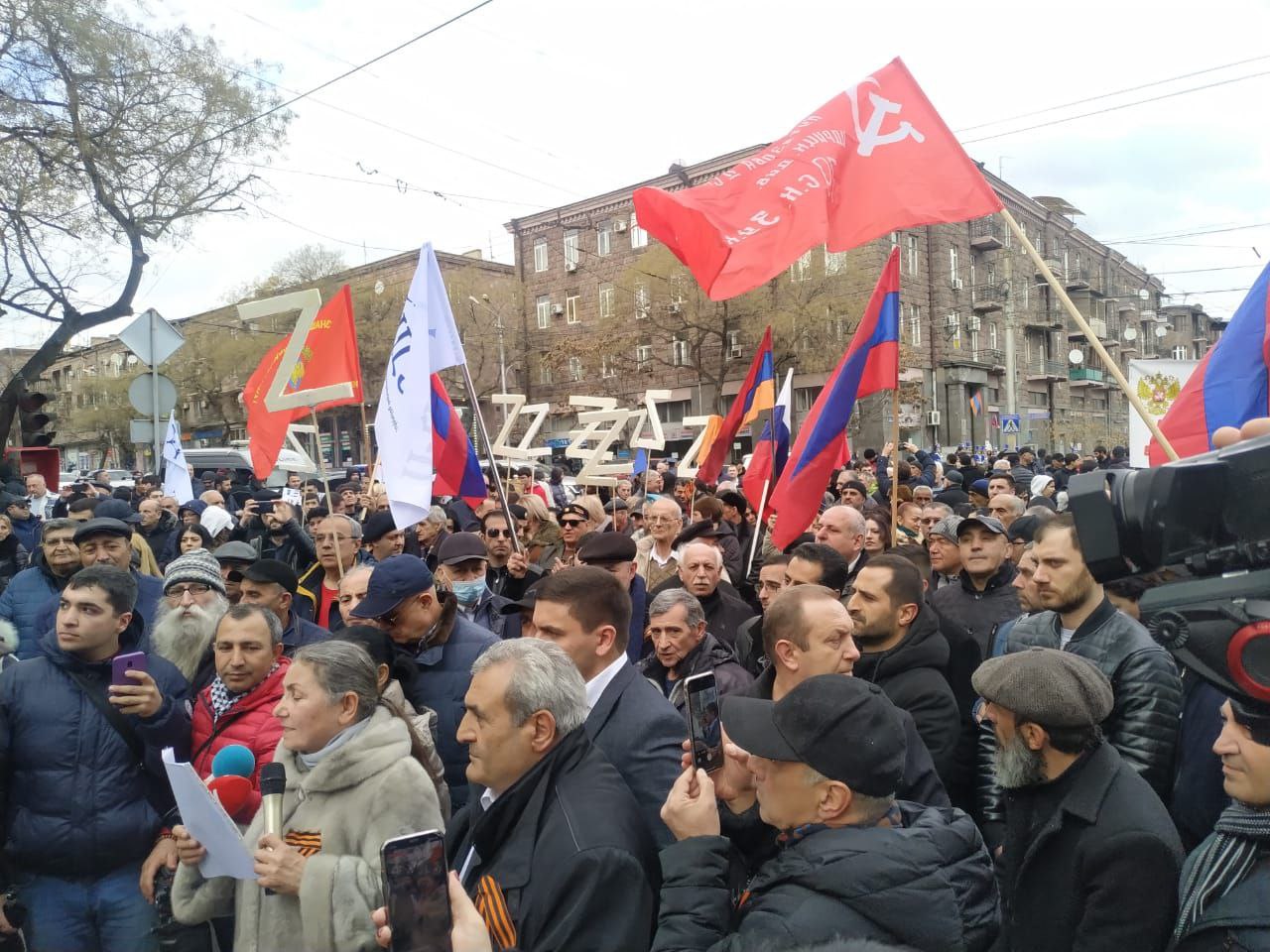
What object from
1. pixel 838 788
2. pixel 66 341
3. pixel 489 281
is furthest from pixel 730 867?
pixel 489 281

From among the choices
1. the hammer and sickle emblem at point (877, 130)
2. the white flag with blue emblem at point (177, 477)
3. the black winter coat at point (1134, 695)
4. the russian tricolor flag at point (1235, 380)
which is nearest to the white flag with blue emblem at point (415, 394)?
the hammer and sickle emblem at point (877, 130)

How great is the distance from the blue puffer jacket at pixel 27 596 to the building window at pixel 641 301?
27.8m

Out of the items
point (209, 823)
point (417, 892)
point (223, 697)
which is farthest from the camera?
point (223, 697)

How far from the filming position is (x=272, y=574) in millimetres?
4629

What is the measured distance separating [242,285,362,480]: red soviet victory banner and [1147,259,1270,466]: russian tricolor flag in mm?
5457

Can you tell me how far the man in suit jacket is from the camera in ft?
8.70

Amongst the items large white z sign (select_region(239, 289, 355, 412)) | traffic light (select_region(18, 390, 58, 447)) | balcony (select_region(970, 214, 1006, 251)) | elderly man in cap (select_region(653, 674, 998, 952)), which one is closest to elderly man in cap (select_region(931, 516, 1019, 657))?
elderly man in cap (select_region(653, 674, 998, 952))

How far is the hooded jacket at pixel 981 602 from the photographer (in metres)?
5.07

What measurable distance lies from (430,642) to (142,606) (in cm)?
218

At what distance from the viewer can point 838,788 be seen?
1942 millimetres

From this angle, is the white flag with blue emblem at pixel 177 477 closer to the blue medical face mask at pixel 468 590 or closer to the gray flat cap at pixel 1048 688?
the blue medical face mask at pixel 468 590

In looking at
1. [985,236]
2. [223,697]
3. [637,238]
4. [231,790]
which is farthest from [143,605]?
[985,236]

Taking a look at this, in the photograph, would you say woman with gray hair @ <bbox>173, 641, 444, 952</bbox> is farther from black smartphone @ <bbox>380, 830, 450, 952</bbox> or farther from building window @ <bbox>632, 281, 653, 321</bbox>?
building window @ <bbox>632, 281, 653, 321</bbox>

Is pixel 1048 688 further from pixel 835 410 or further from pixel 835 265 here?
pixel 835 265
